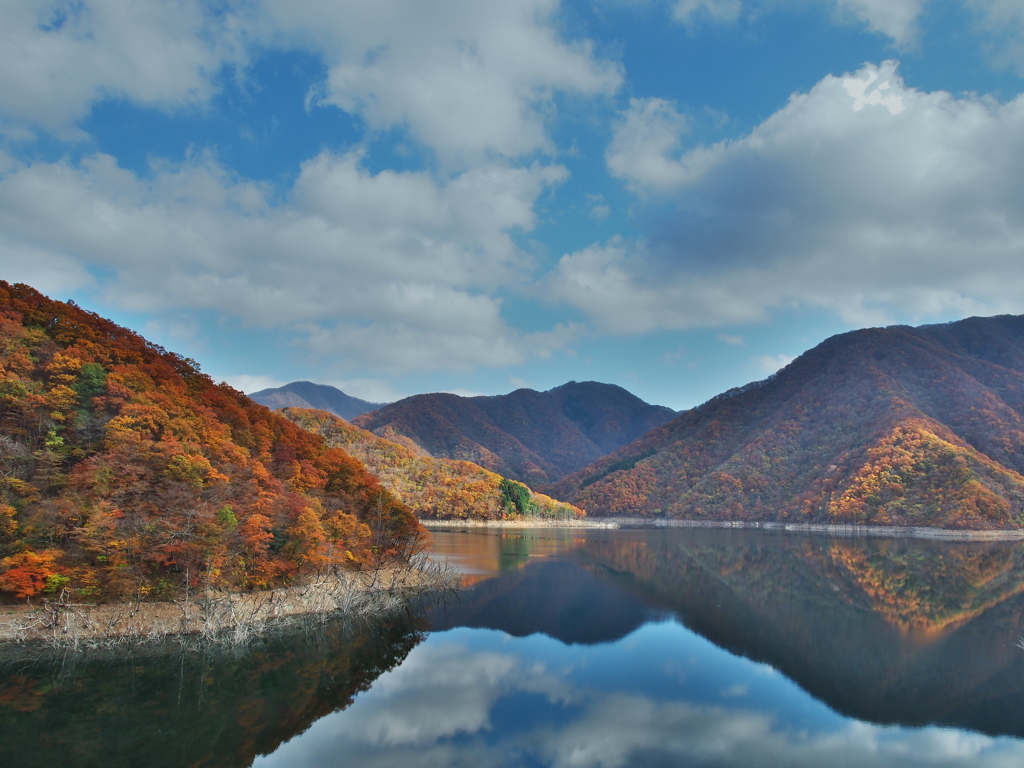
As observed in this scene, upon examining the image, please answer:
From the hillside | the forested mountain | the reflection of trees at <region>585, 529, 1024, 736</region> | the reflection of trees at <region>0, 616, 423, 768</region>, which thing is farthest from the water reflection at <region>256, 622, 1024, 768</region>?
the hillside

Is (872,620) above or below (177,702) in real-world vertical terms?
below

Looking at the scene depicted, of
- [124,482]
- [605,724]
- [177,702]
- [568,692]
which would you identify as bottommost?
[568,692]

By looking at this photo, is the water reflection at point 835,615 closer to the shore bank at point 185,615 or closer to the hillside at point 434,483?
the shore bank at point 185,615

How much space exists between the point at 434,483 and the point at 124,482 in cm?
9244

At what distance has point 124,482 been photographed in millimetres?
22312

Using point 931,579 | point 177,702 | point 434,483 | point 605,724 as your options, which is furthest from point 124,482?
point 434,483

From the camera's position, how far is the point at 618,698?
1748 centimetres

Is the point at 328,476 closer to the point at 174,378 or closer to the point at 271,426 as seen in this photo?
the point at 271,426

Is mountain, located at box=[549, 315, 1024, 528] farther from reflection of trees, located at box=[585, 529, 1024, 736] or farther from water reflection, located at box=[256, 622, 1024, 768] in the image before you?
water reflection, located at box=[256, 622, 1024, 768]

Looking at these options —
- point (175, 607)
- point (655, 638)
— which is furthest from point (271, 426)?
point (655, 638)

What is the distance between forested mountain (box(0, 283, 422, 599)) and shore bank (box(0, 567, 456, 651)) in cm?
64

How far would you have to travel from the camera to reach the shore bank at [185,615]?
1902cm

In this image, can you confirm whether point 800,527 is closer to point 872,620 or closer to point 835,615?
point 835,615

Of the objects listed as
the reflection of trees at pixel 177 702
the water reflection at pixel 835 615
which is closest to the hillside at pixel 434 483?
the water reflection at pixel 835 615
